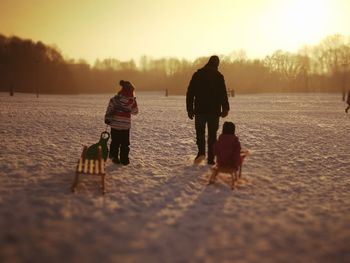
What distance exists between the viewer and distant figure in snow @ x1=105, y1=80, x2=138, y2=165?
7.57m

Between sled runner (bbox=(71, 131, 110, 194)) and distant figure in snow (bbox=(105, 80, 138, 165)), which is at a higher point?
distant figure in snow (bbox=(105, 80, 138, 165))

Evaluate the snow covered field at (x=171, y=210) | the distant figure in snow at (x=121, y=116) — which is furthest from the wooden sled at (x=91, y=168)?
the distant figure in snow at (x=121, y=116)

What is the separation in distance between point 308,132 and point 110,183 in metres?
10.3

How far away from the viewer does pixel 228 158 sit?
6250mm

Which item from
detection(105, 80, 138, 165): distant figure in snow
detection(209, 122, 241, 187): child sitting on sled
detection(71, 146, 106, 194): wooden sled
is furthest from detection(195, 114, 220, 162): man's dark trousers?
detection(71, 146, 106, 194): wooden sled

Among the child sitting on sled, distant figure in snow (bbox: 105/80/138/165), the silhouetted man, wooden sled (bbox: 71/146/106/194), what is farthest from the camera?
the silhouetted man

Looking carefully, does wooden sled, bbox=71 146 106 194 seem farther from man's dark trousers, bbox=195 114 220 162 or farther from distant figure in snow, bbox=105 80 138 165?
man's dark trousers, bbox=195 114 220 162

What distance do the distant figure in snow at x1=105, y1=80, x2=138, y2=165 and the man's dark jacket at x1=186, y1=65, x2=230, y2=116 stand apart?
1388 millimetres

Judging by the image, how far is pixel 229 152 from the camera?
6.21m

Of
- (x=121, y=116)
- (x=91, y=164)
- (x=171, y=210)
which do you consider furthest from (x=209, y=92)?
(x=171, y=210)

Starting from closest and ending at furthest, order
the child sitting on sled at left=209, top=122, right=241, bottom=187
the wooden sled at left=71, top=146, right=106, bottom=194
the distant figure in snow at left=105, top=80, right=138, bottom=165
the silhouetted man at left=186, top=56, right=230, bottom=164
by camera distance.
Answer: the wooden sled at left=71, top=146, right=106, bottom=194 → the child sitting on sled at left=209, top=122, right=241, bottom=187 → the distant figure in snow at left=105, top=80, right=138, bottom=165 → the silhouetted man at left=186, top=56, right=230, bottom=164

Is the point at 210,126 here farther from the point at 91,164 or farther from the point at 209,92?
the point at 91,164

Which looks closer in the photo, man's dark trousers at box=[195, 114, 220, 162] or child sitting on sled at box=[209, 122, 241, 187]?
child sitting on sled at box=[209, 122, 241, 187]

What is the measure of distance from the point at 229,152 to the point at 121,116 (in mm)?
2635
